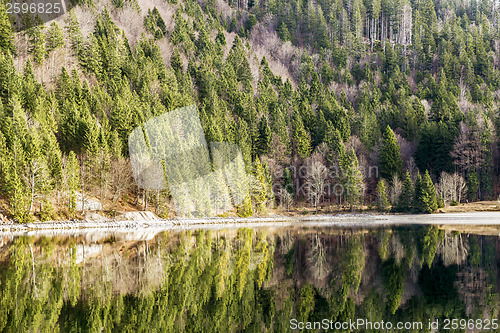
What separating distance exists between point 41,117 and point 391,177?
5482cm

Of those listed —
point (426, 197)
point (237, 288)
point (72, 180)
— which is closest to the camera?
point (237, 288)

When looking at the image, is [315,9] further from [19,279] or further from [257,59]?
[19,279]

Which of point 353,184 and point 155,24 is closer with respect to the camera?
point 353,184

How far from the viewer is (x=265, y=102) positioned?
310 ft

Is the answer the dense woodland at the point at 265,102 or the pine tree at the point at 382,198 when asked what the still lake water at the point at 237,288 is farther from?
the pine tree at the point at 382,198

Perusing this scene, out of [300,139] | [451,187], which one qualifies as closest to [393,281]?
[451,187]

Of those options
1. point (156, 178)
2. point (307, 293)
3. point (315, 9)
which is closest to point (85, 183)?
point (156, 178)

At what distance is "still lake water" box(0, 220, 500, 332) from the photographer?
13.2 metres

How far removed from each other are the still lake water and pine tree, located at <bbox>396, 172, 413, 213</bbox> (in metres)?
44.6

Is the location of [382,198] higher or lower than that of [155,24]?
lower

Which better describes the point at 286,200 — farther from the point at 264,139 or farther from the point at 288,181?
the point at 264,139

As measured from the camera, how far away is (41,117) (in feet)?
193

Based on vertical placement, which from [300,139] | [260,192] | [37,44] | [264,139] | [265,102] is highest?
[37,44]

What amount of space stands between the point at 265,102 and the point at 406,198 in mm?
34740
